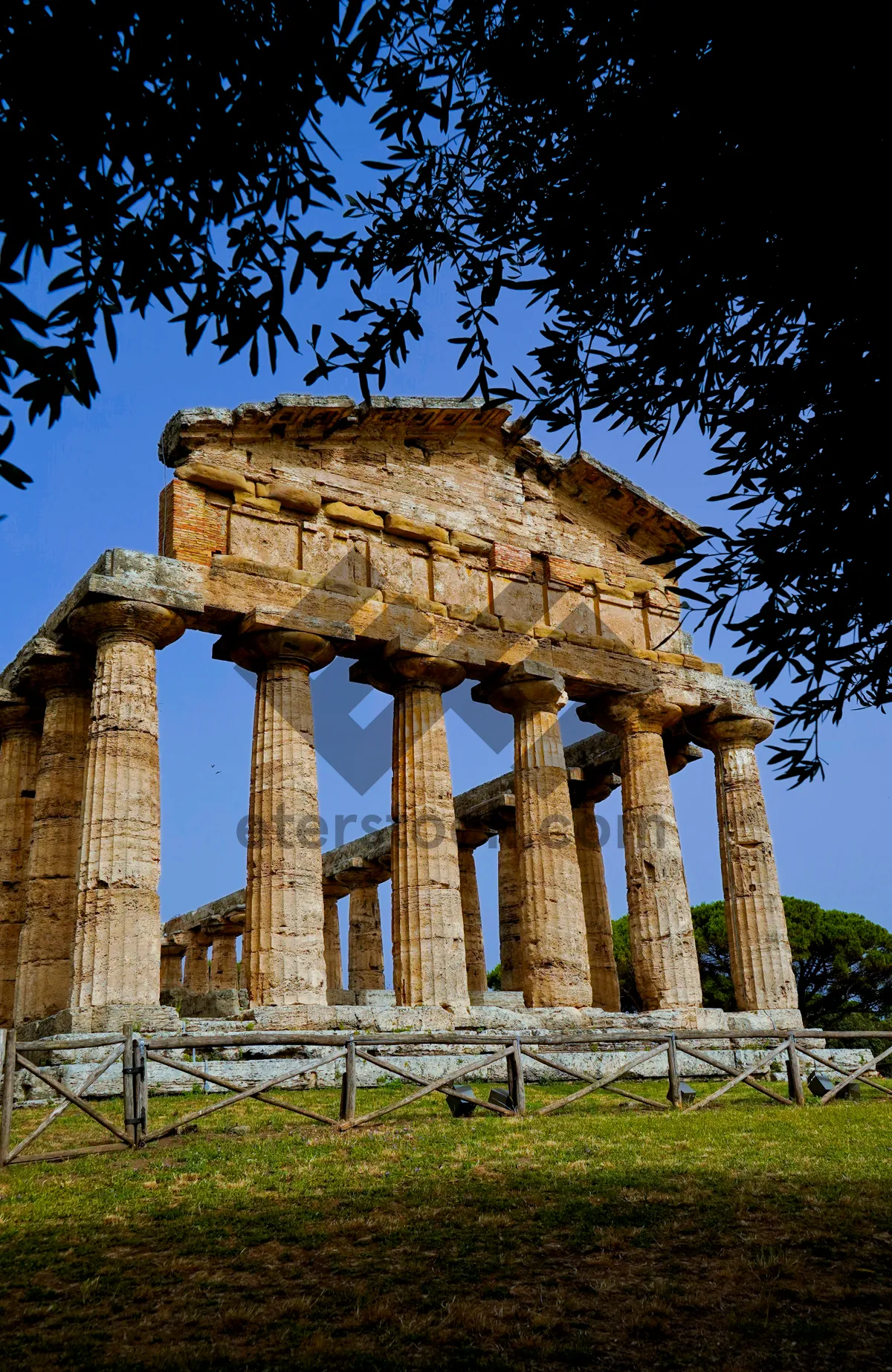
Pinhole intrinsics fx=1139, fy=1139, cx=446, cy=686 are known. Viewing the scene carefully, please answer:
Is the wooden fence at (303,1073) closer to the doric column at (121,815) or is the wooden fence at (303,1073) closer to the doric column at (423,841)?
the doric column at (121,815)

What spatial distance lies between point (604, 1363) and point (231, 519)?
15179 millimetres

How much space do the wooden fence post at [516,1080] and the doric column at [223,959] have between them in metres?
23.1

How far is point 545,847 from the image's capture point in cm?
2048

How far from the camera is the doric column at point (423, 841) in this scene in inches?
723

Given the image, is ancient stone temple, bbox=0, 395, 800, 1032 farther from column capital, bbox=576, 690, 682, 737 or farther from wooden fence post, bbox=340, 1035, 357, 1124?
wooden fence post, bbox=340, 1035, 357, 1124

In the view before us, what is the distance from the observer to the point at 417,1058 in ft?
53.0

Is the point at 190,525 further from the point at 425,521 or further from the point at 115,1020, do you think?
the point at 115,1020

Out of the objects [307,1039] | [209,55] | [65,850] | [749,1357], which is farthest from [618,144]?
[65,850]

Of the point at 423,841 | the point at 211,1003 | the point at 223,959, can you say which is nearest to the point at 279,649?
the point at 423,841

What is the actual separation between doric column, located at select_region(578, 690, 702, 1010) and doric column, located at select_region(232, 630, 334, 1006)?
6823 mm

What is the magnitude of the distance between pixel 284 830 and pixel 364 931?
1484 centimetres

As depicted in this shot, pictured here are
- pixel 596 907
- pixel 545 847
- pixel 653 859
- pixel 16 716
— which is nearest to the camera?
Answer: pixel 545 847

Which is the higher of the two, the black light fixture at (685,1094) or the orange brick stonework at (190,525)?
the orange brick stonework at (190,525)

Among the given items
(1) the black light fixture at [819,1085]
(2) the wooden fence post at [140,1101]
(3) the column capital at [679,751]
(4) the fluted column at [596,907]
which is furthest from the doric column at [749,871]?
(2) the wooden fence post at [140,1101]
